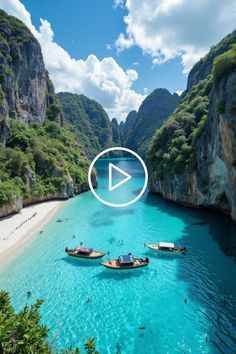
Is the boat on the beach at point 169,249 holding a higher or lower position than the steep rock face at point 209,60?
lower

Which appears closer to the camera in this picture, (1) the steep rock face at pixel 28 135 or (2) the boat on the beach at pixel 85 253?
(2) the boat on the beach at pixel 85 253

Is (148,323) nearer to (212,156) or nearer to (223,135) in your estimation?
(223,135)

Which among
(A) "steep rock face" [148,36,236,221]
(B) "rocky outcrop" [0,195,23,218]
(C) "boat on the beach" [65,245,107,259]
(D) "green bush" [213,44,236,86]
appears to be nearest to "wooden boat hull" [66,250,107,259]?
(C) "boat on the beach" [65,245,107,259]

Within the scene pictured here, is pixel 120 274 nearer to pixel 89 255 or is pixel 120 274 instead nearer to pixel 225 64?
pixel 89 255

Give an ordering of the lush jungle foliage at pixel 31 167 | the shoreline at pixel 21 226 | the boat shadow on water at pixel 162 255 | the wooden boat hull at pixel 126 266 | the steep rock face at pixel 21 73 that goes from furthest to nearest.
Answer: the steep rock face at pixel 21 73
the lush jungle foliage at pixel 31 167
the shoreline at pixel 21 226
the boat shadow on water at pixel 162 255
the wooden boat hull at pixel 126 266

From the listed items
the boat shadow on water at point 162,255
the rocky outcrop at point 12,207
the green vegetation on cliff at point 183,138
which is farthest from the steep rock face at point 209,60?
the rocky outcrop at point 12,207

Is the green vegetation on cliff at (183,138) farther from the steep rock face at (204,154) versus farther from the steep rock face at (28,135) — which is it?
the steep rock face at (28,135)

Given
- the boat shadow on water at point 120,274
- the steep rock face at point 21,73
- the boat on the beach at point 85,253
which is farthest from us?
the steep rock face at point 21,73
